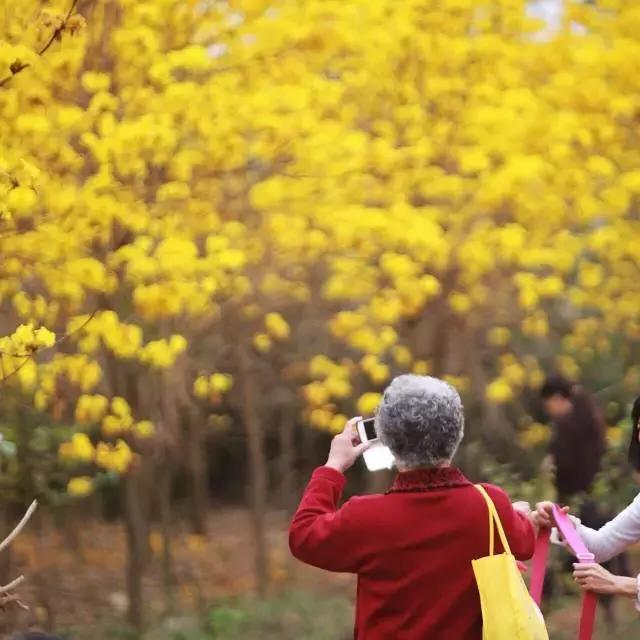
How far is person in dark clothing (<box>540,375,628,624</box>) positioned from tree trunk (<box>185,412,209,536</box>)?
4720 mm

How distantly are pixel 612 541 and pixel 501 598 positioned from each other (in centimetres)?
87

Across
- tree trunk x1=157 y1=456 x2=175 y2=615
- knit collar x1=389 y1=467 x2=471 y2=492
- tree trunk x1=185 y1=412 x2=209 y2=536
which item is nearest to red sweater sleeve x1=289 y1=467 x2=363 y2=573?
knit collar x1=389 y1=467 x2=471 y2=492

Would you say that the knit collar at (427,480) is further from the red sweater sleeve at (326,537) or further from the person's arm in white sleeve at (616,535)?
the person's arm in white sleeve at (616,535)

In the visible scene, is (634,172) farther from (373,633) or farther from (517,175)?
(373,633)

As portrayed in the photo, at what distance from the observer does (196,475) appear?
45.8 ft

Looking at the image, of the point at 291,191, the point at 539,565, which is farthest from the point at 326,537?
the point at 291,191

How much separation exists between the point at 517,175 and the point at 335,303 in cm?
325

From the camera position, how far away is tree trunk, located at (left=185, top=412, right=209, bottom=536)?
13273 mm

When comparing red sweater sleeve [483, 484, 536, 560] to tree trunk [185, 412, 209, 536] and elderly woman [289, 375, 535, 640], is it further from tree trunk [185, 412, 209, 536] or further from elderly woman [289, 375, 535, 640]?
tree trunk [185, 412, 209, 536]

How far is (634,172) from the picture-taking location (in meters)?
9.46

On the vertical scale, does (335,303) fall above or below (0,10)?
below

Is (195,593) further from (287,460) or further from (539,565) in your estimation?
(539,565)

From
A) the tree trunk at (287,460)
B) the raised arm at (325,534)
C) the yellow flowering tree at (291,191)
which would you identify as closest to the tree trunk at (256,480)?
the yellow flowering tree at (291,191)

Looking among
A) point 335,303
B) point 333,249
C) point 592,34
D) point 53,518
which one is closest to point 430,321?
point 335,303
